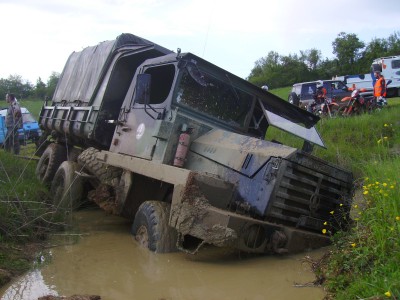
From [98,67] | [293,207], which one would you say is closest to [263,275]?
[293,207]

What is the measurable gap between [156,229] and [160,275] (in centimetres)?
58

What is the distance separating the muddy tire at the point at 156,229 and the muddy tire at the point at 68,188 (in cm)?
152

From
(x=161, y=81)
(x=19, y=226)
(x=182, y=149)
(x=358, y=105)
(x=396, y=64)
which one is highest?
(x=396, y=64)

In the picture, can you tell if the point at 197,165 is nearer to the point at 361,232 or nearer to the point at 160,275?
the point at 160,275

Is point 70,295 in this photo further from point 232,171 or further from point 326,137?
point 326,137

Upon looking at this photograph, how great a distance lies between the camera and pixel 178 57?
16.8 ft

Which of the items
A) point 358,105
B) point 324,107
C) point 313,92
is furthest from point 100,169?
point 313,92

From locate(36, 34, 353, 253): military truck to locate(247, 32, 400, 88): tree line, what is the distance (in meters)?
45.2

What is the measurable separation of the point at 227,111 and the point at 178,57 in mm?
962

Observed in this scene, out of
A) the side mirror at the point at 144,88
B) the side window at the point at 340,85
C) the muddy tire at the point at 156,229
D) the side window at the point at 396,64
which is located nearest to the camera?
the muddy tire at the point at 156,229

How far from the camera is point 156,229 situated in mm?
4473

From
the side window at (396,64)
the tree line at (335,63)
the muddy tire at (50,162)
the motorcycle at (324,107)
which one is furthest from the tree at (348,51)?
the muddy tire at (50,162)

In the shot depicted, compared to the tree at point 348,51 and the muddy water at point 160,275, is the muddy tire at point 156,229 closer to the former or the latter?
the muddy water at point 160,275

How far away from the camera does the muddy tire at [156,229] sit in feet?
14.4
